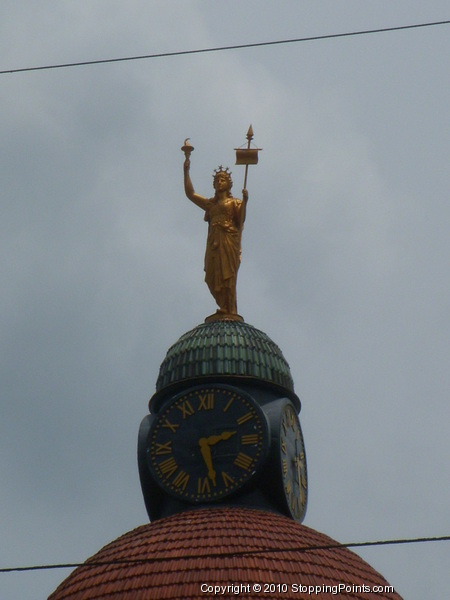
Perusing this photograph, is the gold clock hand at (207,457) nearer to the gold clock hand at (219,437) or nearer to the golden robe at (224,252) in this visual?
the gold clock hand at (219,437)

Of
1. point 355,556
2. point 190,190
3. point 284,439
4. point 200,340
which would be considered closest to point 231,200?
point 190,190

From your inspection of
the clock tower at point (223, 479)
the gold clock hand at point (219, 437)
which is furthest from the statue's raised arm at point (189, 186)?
the gold clock hand at point (219, 437)

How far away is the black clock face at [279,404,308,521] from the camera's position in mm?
28375

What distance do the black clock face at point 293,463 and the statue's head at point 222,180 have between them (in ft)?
15.9

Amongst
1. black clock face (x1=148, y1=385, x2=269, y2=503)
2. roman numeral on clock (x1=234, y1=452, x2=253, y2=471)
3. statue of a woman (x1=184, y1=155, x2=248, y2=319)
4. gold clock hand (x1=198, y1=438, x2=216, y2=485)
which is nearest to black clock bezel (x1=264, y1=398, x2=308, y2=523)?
black clock face (x1=148, y1=385, x2=269, y2=503)

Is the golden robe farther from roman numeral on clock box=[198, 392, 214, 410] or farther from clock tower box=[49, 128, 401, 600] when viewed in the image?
roman numeral on clock box=[198, 392, 214, 410]

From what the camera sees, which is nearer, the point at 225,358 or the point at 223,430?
the point at 223,430

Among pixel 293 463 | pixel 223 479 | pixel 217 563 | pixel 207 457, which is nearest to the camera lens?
pixel 217 563

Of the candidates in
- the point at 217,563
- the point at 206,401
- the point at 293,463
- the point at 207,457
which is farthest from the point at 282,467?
the point at 217,563

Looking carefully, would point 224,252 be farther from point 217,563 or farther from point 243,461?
point 217,563

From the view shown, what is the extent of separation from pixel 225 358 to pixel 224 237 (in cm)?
293

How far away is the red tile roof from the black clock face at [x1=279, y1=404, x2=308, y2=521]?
0.86 meters

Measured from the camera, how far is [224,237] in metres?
30.9

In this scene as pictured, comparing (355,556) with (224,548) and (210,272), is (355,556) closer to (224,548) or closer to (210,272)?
(224,548)
